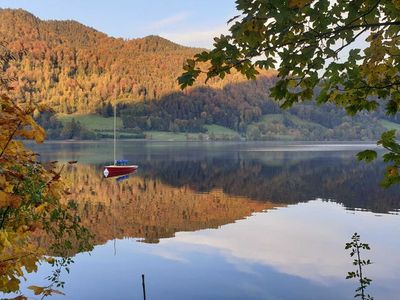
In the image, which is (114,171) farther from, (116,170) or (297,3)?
(297,3)

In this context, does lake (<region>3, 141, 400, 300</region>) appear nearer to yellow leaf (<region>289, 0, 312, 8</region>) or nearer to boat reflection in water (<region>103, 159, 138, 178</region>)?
yellow leaf (<region>289, 0, 312, 8</region>)

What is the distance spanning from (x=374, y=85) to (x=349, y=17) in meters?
2.17

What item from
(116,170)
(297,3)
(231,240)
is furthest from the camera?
(116,170)

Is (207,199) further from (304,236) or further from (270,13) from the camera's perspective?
(270,13)

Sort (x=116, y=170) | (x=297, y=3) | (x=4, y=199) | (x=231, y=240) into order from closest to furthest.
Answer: (x=4, y=199)
(x=297, y=3)
(x=231, y=240)
(x=116, y=170)

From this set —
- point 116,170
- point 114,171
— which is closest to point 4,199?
point 116,170

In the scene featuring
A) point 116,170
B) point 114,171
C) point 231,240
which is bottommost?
point 231,240

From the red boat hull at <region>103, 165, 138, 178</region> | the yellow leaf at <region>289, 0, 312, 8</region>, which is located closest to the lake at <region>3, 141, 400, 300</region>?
the yellow leaf at <region>289, 0, 312, 8</region>

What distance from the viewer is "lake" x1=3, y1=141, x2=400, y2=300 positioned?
27734mm

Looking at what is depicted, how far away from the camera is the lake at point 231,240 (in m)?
27.7

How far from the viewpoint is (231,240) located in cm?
4147

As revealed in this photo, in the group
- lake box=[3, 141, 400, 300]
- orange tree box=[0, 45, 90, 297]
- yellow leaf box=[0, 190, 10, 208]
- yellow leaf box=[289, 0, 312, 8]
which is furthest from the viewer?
lake box=[3, 141, 400, 300]

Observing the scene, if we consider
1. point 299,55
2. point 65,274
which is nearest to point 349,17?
point 299,55

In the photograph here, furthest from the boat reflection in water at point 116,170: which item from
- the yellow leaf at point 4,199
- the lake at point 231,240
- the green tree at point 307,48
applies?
the yellow leaf at point 4,199
